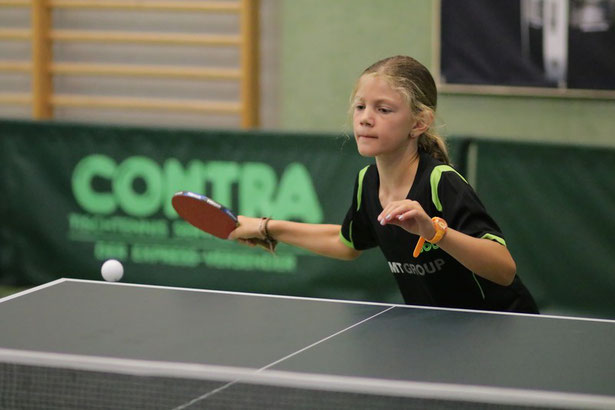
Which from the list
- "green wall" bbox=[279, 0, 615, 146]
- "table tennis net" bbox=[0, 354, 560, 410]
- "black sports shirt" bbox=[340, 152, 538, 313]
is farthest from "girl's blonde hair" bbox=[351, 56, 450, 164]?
"green wall" bbox=[279, 0, 615, 146]

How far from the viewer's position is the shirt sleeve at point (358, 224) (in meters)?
3.05

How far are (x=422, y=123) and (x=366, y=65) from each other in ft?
10.9

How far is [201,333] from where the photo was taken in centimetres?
237

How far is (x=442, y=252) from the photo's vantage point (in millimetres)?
2762

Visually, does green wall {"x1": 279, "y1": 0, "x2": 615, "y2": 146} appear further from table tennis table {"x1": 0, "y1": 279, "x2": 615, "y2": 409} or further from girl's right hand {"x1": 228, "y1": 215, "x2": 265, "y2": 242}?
table tennis table {"x1": 0, "y1": 279, "x2": 615, "y2": 409}

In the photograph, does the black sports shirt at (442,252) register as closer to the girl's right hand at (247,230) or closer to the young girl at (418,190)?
the young girl at (418,190)

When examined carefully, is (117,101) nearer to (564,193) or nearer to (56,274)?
(56,274)

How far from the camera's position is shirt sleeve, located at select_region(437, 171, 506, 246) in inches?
103

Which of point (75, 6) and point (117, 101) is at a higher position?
point (75, 6)

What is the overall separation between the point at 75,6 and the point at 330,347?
4793 millimetres

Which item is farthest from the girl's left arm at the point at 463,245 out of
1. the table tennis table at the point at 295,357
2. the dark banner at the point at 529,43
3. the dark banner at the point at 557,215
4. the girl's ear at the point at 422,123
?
the dark banner at the point at 529,43

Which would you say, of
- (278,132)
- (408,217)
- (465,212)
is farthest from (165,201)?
(408,217)

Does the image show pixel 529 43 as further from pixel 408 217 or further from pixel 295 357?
pixel 295 357

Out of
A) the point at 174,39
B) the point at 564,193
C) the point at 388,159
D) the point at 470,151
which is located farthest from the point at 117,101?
the point at 388,159
